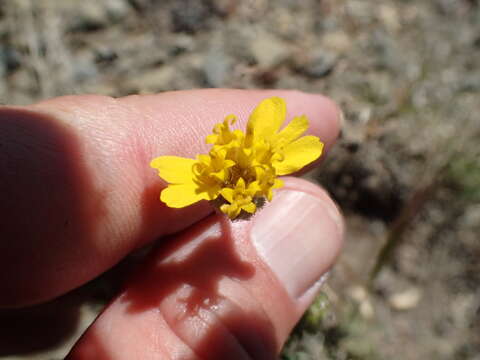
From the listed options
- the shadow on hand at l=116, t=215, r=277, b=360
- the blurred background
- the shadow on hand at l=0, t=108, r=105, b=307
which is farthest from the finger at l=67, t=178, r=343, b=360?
the blurred background

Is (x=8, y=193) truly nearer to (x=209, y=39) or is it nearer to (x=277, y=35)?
(x=209, y=39)

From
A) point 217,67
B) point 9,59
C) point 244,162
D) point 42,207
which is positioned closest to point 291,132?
point 244,162

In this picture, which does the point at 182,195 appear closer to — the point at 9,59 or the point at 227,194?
the point at 227,194

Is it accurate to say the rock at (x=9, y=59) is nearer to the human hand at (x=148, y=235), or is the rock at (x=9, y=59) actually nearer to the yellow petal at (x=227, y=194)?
the human hand at (x=148, y=235)

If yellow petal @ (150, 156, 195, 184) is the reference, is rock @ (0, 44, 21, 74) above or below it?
below

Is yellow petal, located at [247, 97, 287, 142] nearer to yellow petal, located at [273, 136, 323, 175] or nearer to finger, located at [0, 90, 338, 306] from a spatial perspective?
yellow petal, located at [273, 136, 323, 175]

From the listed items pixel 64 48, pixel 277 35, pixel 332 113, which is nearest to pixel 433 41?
pixel 277 35
